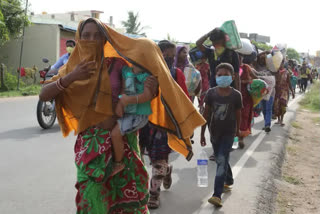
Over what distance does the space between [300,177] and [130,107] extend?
14.7 ft

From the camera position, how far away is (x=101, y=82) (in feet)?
8.88

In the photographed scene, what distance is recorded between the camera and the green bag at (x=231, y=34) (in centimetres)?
591

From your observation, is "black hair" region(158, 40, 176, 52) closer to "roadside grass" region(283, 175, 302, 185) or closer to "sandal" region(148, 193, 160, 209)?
"sandal" region(148, 193, 160, 209)

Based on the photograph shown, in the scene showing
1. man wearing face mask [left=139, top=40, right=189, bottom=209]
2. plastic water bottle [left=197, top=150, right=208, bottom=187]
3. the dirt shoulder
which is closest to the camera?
man wearing face mask [left=139, top=40, right=189, bottom=209]

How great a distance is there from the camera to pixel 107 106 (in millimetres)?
2721

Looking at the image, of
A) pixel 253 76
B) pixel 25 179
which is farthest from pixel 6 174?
pixel 253 76

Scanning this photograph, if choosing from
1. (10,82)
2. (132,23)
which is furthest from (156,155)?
(132,23)

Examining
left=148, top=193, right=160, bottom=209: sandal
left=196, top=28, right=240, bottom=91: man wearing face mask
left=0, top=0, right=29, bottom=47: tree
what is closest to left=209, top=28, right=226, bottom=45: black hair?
left=196, top=28, right=240, bottom=91: man wearing face mask

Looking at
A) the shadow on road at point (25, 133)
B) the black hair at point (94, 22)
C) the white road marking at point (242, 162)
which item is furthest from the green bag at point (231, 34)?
the shadow on road at point (25, 133)

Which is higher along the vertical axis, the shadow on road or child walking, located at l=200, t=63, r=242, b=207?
child walking, located at l=200, t=63, r=242, b=207

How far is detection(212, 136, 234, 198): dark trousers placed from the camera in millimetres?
4336

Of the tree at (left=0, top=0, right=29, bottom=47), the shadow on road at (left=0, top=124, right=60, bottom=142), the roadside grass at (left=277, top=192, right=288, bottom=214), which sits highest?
the tree at (left=0, top=0, right=29, bottom=47)

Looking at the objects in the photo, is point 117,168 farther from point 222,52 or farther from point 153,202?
point 222,52

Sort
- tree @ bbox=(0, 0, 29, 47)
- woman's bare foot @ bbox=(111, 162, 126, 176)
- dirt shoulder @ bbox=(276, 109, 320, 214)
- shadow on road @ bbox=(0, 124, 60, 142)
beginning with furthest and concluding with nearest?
tree @ bbox=(0, 0, 29, 47) → shadow on road @ bbox=(0, 124, 60, 142) → dirt shoulder @ bbox=(276, 109, 320, 214) → woman's bare foot @ bbox=(111, 162, 126, 176)
